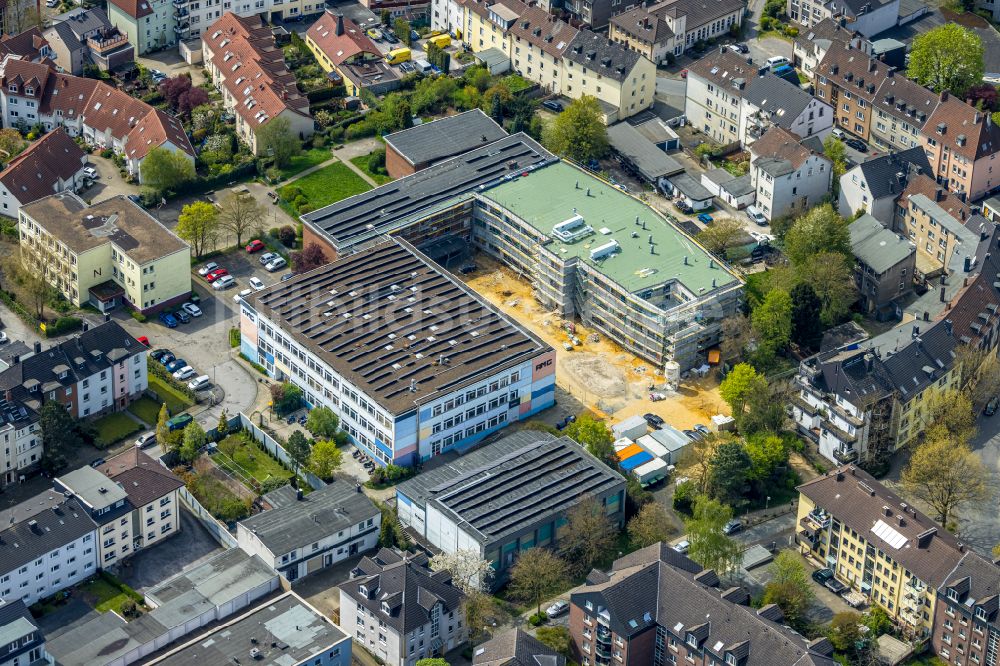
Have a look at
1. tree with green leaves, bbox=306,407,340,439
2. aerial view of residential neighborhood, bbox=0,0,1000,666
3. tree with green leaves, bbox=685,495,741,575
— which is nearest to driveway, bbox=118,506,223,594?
aerial view of residential neighborhood, bbox=0,0,1000,666

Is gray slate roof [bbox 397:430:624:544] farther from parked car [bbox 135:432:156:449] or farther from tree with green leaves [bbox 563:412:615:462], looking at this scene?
parked car [bbox 135:432:156:449]

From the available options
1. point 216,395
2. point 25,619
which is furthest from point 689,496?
point 25,619

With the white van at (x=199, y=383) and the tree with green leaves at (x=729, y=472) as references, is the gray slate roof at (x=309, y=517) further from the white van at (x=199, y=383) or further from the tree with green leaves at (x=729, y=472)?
the tree with green leaves at (x=729, y=472)

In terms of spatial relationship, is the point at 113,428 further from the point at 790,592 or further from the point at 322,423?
the point at 790,592

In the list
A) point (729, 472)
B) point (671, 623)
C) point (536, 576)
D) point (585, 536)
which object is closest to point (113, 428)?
point (536, 576)

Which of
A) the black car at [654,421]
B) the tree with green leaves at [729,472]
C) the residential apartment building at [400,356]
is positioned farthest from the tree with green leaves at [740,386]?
the residential apartment building at [400,356]

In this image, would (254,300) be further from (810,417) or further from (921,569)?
(921,569)
